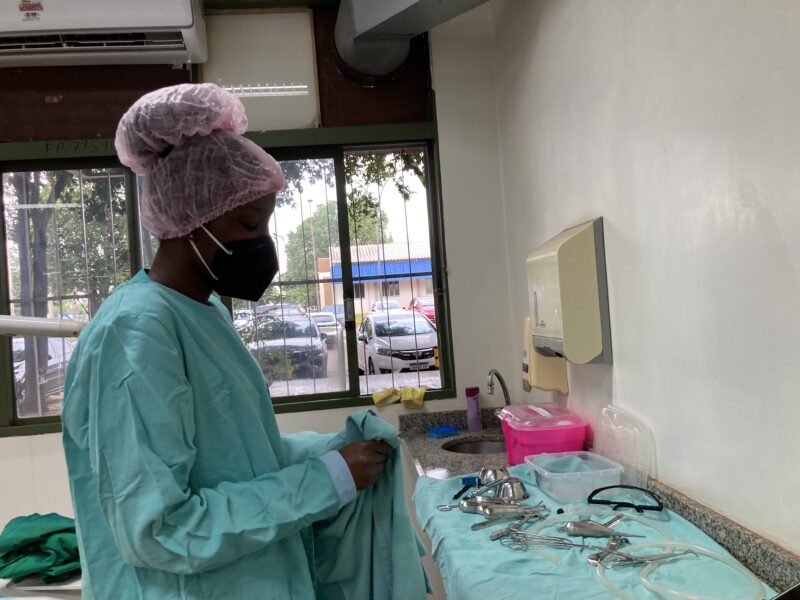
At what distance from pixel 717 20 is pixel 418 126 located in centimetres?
180

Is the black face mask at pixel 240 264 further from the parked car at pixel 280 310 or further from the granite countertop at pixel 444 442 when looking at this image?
the parked car at pixel 280 310

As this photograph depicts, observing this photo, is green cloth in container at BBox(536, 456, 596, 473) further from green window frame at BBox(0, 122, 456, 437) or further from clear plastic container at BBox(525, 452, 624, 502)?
green window frame at BBox(0, 122, 456, 437)

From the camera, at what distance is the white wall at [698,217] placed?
41.9 inches

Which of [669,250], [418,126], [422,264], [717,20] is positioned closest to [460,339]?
[422,264]

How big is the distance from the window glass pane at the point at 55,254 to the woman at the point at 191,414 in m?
2.06

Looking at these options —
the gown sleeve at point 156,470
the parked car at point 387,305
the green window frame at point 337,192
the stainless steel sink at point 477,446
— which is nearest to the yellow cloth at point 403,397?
the green window frame at point 337,192

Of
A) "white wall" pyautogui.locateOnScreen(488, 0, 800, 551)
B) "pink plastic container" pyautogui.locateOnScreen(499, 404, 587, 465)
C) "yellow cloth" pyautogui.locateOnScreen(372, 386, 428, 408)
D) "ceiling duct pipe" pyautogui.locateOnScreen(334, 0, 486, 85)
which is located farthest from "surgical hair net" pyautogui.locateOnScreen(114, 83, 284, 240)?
"yellow cloth" pyautogui.locateOnScreen(372, 386, 428, 408)

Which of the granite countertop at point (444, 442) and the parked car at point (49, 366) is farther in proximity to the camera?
the parked car at point (49, 366)

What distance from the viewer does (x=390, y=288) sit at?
299 cm

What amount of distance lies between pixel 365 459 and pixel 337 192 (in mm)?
2132

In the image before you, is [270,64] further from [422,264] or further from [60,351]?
[60,351]

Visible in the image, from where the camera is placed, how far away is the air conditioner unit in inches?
96.3

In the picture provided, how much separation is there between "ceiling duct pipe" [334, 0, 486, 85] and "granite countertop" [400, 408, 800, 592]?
1.77 m

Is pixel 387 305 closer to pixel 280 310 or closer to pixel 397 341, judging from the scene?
pixel 397 341
